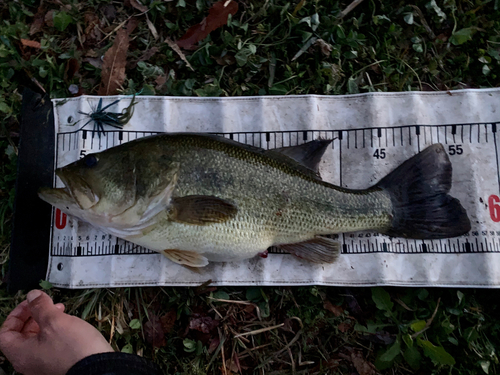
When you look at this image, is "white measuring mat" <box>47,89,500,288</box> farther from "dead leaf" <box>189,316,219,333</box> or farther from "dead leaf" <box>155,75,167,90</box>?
"dead leaf" <box>189,316,219,333</box>

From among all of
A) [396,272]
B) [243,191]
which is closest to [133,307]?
[243,191]

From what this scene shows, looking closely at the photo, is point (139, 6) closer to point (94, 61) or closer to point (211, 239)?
point (94, 61)

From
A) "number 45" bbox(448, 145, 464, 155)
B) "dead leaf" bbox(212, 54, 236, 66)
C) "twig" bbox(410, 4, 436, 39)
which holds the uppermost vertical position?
"twig" bbox(410, 4, 436, 39)

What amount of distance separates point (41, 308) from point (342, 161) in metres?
2.58

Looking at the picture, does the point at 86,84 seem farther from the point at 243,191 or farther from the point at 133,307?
the point at 133,307

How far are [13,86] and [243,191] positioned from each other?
2298 millimetres

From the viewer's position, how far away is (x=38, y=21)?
315 centimetres

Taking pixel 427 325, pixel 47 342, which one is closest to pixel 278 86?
pixel 427 325

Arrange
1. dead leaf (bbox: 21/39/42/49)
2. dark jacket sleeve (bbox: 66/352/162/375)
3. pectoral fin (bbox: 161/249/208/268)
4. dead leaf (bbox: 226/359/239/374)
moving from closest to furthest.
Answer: dark jacket sleeve (bbox: 66/352/162/375) < pectoral fin (bbox: 161/249/208/268) < dead leaf (bbox: 226/359/239/374) < dead leaf (bbox: 21/39/42/49)

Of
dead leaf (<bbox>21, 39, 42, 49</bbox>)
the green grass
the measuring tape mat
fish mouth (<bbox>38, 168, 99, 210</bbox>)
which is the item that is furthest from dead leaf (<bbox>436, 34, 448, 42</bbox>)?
dead leaf (<bbox>21, 39, 42, 49</bbox>)

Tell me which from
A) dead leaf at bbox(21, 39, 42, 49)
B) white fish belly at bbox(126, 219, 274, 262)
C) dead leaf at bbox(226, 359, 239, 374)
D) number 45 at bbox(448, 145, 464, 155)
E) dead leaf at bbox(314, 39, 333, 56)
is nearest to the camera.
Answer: white fish belly at bbox(126, 219, 274, 262)

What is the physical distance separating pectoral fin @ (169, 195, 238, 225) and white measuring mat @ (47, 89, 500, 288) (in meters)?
0.57

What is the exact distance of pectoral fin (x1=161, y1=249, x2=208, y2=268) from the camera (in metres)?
2.58

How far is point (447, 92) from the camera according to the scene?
2.92 meters
